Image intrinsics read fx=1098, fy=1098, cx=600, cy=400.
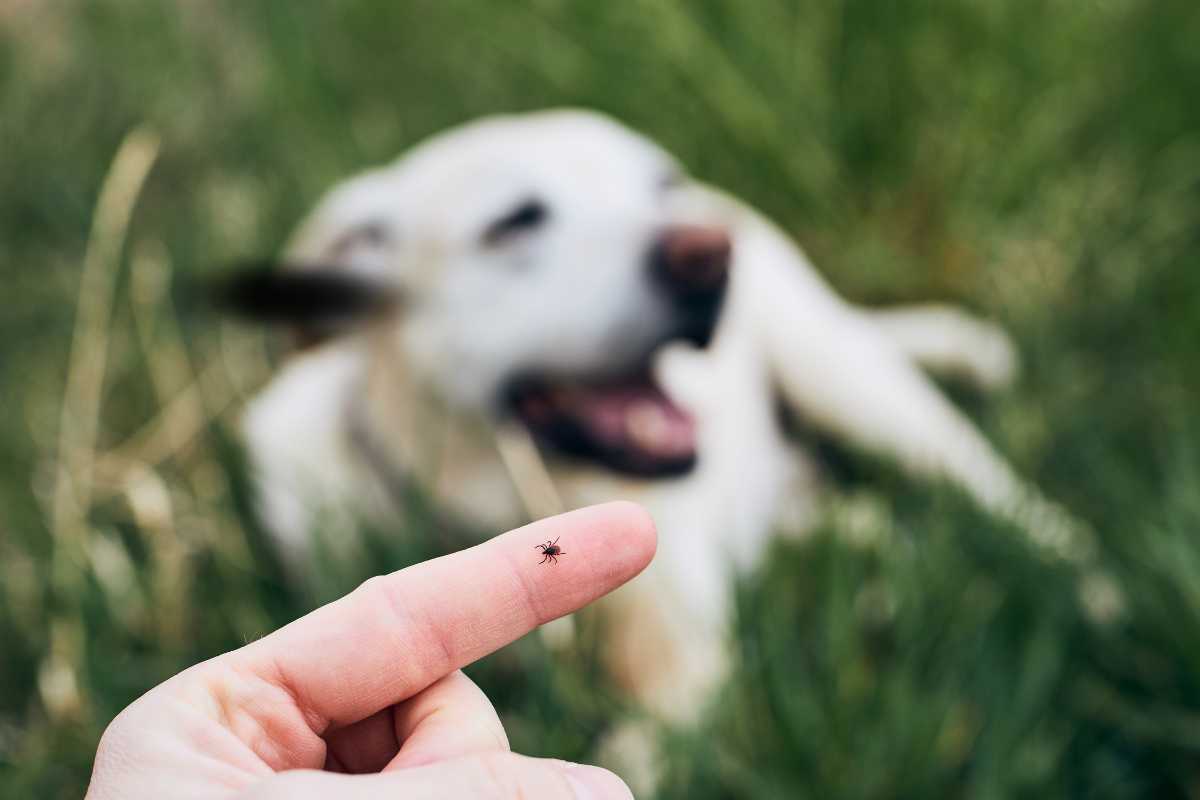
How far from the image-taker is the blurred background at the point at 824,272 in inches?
47.5

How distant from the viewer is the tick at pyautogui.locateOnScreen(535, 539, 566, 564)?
0.57 metres

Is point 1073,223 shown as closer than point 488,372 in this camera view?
No

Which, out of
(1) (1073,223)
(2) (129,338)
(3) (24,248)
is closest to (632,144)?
(1) (1073,223)

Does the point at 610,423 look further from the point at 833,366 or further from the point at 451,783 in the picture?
the point at 451,783

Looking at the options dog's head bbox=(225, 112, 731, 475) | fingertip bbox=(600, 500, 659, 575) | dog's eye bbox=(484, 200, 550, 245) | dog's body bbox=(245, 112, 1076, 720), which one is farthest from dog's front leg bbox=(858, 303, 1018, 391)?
fingertip bbox=(600, 500, 659, 575)

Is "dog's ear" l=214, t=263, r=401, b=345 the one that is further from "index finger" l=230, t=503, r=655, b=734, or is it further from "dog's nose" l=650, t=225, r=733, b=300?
"index finger" l=230, t=503, r=655, b=734

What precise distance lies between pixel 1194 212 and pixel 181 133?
7.74 feet

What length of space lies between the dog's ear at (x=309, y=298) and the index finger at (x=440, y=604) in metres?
0.96

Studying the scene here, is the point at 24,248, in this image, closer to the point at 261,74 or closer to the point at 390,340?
the point at 261,74

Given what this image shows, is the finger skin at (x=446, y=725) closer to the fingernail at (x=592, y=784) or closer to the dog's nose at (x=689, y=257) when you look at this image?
the fingernail at (x=592, y=784)

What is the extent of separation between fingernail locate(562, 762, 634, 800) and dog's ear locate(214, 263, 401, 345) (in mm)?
1063

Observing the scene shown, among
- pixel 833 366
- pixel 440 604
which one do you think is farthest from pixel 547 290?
pixel 440 604

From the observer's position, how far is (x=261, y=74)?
2.91 m

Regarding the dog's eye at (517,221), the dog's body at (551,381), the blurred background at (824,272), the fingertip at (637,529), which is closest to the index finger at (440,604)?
the fingertip at (637,529)
